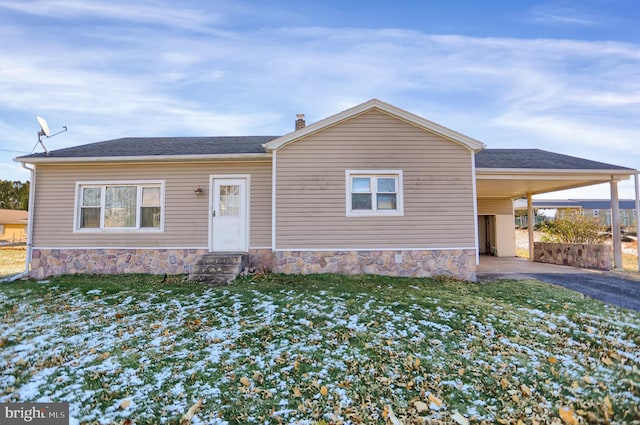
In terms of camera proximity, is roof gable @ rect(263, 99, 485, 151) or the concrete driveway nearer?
the concrete driveway

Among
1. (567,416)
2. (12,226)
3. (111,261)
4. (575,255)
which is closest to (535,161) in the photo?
(575,255)

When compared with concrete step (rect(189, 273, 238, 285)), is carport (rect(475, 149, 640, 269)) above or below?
above

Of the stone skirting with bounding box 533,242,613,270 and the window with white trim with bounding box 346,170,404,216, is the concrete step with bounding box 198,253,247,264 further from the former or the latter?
the stone skirting with bounding box 533,242,613,270

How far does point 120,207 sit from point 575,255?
46.7 ft

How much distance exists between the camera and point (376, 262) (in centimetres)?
797

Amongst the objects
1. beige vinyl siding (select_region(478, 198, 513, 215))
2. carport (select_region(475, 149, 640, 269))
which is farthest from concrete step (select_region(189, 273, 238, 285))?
beige vinyl siding (select_region(478, 198, 513, 215))

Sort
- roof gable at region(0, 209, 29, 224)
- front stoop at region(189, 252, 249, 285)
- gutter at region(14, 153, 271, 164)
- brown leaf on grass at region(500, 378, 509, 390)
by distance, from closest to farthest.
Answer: brown leaf on grass at region(500, 378, 509, 390), front stoop at region(189, 252, 249, 285), gutter at region(14, 153, 271, 164), roof gable at region(0, 209, 29, 224)

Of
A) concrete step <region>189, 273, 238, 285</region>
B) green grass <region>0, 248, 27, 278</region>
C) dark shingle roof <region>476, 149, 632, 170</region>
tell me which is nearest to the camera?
concrete step <region>189, 273, 238, 285</region>

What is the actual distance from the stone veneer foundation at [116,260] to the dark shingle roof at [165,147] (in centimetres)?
269

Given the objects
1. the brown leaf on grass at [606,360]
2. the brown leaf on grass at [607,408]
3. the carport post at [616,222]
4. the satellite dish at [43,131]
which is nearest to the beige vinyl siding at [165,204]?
the satellite dish at [43,131]

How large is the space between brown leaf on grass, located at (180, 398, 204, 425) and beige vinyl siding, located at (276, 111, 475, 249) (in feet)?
17.3

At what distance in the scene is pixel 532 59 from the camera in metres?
10.6

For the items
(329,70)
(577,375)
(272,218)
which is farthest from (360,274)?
(329,70)

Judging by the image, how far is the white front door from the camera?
862 cm
